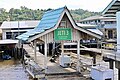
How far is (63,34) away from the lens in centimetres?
1823

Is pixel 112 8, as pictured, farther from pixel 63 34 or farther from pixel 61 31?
pixel 63 34

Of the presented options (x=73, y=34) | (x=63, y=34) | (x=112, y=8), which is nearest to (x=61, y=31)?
(x=63, y=34)

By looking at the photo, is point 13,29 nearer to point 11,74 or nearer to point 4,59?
point 4,59

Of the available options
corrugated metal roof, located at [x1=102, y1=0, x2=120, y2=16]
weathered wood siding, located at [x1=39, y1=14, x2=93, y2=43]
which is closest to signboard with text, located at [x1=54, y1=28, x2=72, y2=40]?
weathered wood siding, located at [x1=39, y1=14, x2=93, y2=43]

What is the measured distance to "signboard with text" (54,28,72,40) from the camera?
59.1 ft

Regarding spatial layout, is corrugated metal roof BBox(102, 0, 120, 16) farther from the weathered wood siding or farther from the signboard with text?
the signboard with text

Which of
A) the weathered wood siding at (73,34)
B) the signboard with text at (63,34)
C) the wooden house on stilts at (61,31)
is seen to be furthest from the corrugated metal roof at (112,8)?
the signboard with text at (63,34)

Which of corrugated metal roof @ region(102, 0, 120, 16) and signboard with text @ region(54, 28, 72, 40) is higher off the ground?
corrugated metal roof @ region(102, 0, 120, 16)

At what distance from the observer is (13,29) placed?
5341 cm

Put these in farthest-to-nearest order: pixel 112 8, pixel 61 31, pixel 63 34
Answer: pixel 63 34
pixel 61 31
pixel 112 8

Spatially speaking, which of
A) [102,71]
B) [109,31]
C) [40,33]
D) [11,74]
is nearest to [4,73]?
[11,74]

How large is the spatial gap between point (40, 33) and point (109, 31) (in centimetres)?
3931

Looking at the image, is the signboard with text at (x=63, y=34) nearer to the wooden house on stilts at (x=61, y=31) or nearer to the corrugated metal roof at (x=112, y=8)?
the wooden house on stilts at (x=61, y=31)

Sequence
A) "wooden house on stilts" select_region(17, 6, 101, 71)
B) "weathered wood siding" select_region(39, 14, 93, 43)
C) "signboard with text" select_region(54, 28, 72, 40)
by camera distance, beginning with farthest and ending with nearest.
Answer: "signboard with text" select_region(54, 28, 72, 40) → "weathered wood siding" select_region(39, 14, 93, 43) → "wooden house on stilts" select_region(17, 6, 101, 71)
